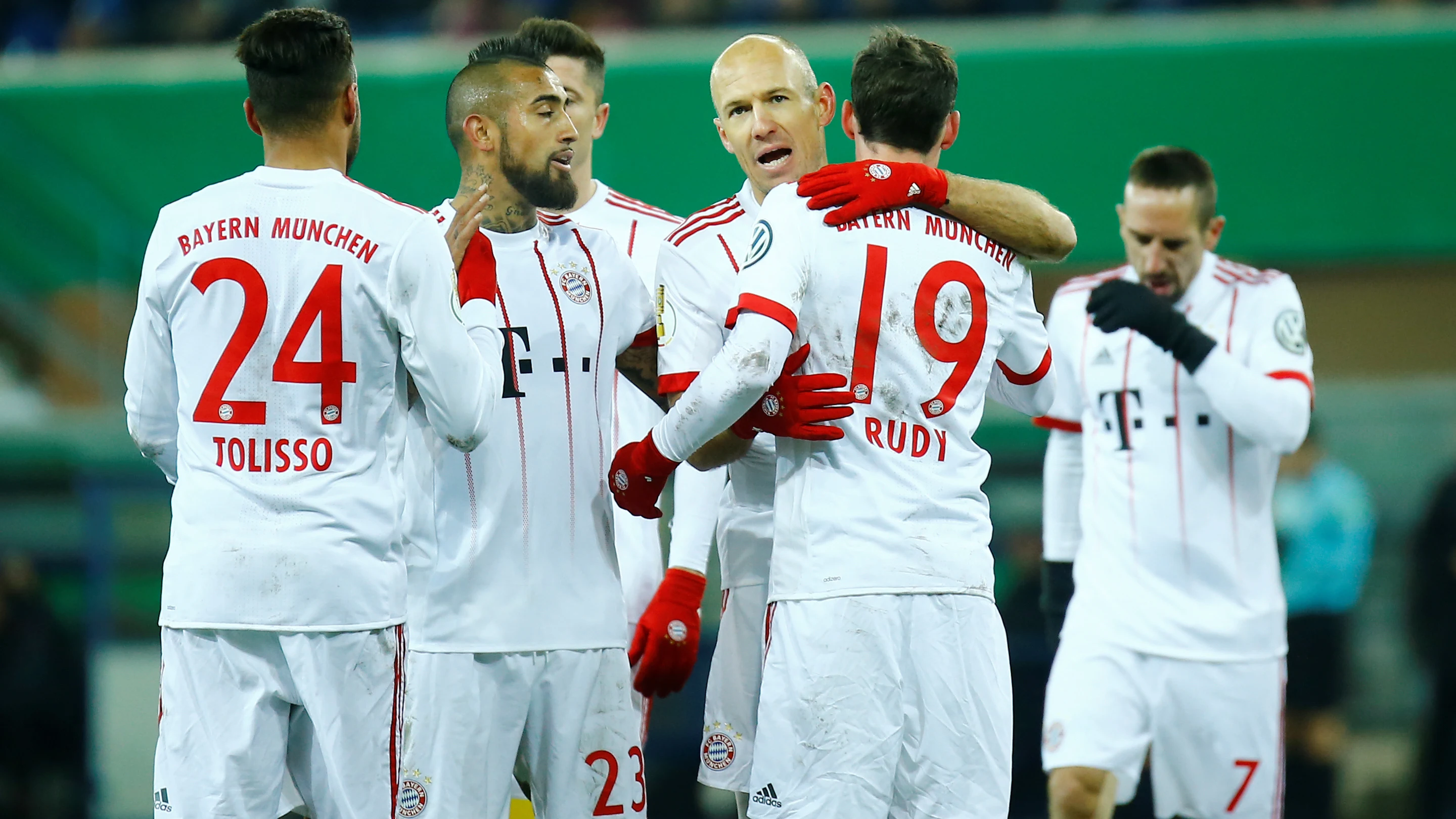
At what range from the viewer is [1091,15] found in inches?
483

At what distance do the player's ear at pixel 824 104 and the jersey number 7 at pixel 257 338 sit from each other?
183 centimetres

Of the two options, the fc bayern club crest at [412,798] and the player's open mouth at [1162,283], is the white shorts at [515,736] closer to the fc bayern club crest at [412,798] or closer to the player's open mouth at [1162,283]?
the fc bayern club crest at [412,798]

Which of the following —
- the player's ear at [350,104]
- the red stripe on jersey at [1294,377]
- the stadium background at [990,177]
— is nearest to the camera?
the player's ear at [350,104]

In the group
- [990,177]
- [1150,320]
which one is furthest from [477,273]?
[990,177]

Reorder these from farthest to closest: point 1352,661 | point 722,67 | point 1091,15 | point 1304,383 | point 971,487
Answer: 1. point 1091,15
2. point 1352,661
3. point 1304,383
4. point 722,67
5. point 971,487

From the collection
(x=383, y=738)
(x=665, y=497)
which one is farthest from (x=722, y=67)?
(x=665, y=497)

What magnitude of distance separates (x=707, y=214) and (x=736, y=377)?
1056 millimetres

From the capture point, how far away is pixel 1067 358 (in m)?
6.31

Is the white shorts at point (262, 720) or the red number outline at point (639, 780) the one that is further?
the red number outline at point (639, 780)

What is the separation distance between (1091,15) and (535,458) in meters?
9.20

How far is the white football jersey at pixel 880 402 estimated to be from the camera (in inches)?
159

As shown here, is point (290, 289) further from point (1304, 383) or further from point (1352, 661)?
point (1352, 661)

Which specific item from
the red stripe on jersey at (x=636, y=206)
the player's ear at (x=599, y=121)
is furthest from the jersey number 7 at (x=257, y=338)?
the player's ear at (x=599, y=121)

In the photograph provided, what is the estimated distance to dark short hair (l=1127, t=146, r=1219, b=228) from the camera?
607cm
